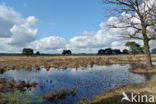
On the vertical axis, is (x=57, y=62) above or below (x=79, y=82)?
above

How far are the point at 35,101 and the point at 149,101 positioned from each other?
6.62 meters

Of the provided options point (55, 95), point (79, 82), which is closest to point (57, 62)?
point (79, 82)

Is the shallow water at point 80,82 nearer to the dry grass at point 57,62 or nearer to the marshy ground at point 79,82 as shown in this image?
the marshy ground at point 79,82

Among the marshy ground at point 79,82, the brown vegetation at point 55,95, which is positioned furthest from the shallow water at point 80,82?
the brown vegetation at point 55,95

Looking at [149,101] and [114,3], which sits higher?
[114,3]

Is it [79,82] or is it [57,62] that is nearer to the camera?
[79,82]

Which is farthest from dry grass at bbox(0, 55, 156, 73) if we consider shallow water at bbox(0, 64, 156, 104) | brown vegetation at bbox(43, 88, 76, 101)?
brown vegetation at bbox(43, 88, 76, 101)

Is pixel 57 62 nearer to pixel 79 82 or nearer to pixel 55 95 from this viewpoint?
pixel 79 82

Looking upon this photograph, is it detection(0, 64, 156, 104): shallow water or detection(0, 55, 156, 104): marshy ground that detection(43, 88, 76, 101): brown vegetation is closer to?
detection(0, 55, 156, 104): marshy ground

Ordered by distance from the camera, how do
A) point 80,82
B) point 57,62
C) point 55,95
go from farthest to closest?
1. point 57,62
2. point 80,82
3. point 55,95

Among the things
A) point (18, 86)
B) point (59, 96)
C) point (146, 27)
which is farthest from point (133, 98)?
point (146, 27)

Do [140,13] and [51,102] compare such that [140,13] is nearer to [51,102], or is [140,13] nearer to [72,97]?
[72,97]

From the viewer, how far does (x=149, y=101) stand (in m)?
5.46

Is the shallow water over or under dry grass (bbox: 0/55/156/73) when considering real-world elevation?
under
